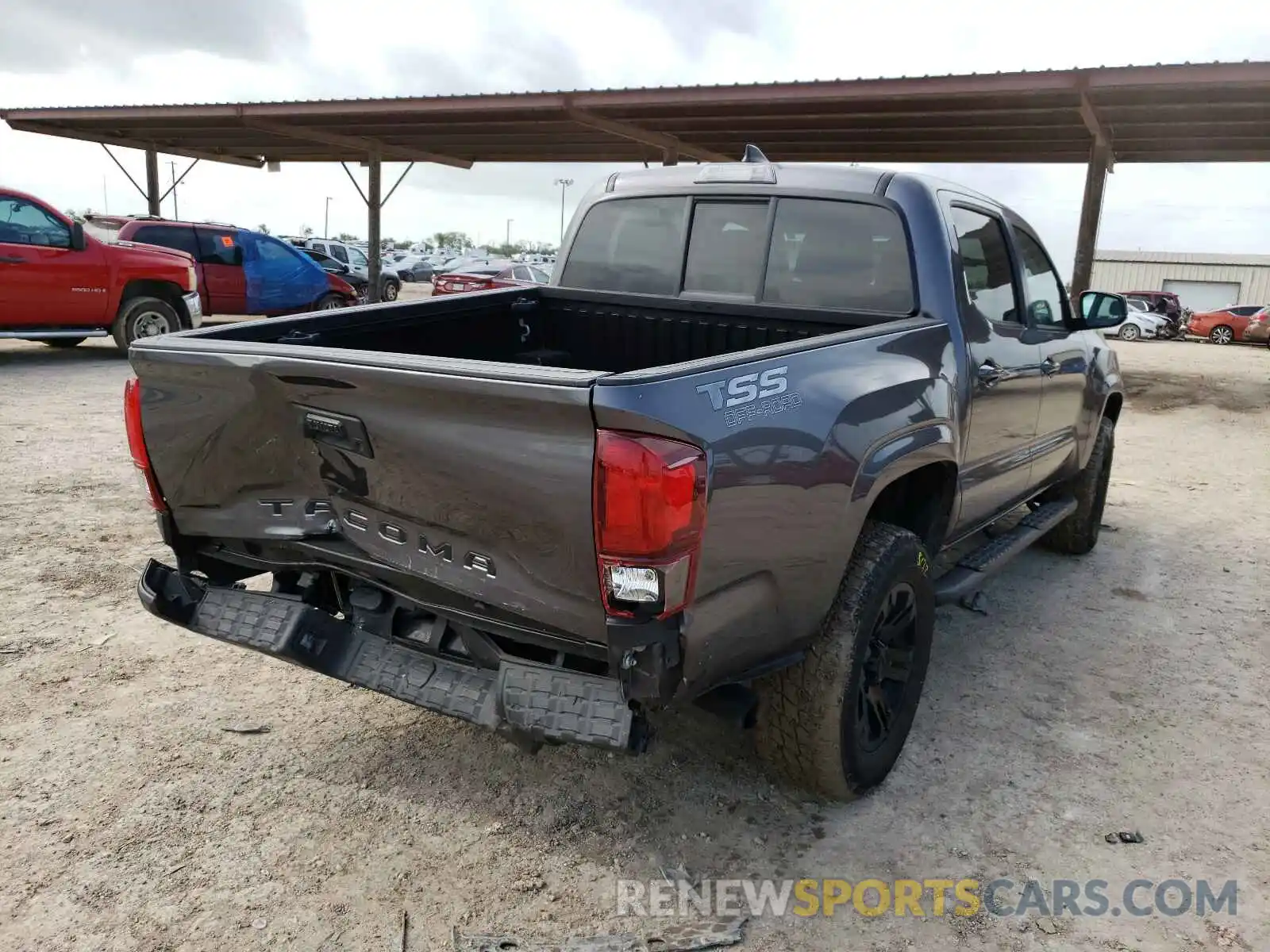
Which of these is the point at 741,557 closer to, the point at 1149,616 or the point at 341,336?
the point at 341,336

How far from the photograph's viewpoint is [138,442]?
115 inches

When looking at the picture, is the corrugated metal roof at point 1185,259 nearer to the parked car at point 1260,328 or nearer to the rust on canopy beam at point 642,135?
the parked car at point 1260,328

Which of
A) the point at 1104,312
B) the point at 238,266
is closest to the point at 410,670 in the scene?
the point at 1104,312

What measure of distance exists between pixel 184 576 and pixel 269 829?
85cm

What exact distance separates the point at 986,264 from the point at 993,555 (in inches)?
48.8

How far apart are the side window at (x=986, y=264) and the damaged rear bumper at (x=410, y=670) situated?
7.60ft

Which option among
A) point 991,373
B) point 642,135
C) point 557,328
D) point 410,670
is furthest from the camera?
point 642,135

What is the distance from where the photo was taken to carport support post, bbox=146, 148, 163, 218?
23.4 m

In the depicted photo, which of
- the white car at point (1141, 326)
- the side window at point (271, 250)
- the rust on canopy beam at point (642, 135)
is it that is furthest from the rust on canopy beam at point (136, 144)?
the white car at point (1141, 326)

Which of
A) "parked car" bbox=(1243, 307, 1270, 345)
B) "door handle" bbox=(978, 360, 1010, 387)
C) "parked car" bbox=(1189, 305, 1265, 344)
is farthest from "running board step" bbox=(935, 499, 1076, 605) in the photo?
"parked car" bbox=(1189, 305, 1265, 344)

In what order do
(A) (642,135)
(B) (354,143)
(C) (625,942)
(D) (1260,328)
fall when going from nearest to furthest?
1. (C) (625,942)
2. (A) (642,135)
3. (B) (354,143)
4. (D) (1260,328)

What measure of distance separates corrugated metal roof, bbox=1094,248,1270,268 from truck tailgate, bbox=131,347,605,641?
59.5 m

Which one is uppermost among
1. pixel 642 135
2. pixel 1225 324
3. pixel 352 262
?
pixel 642 135

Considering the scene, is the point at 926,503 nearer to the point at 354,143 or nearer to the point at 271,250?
the point at 271,250
